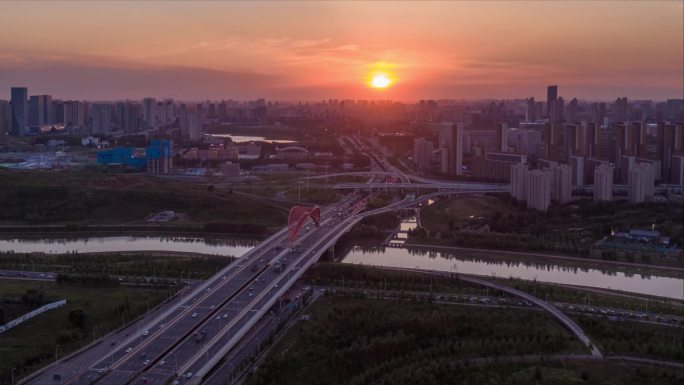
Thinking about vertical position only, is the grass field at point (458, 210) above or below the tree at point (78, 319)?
above

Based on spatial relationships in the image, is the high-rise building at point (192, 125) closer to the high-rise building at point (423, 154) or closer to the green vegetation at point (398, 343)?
the high-rise building at point (423, 154)

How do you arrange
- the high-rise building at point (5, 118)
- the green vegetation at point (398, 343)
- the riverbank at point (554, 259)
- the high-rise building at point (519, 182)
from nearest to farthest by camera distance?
the green vegetation at point (398, 343), the riverbank at point (554, 259), the high-rise building at point (519, 182), the high-rise building at point (5, 118)

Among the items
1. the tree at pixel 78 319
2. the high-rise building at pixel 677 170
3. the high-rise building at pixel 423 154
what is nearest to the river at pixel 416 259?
the tree at pixel 78 319

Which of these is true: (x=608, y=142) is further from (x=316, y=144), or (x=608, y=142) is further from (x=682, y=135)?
(x=316, y=144)

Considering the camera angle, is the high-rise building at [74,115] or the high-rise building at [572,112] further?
the high-rise building at [74,115]

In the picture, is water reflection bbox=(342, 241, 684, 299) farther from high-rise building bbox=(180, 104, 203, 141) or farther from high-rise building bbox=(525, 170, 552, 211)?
high-rise building bbox=(180, 104, 203, 141)

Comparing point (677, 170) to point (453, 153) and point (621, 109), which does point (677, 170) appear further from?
point (621, 109)

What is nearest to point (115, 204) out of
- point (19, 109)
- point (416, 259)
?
point (416, 259)

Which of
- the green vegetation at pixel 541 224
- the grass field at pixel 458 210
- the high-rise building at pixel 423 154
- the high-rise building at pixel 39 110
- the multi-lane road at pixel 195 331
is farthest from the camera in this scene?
the high-rise building at pixel 39 110
